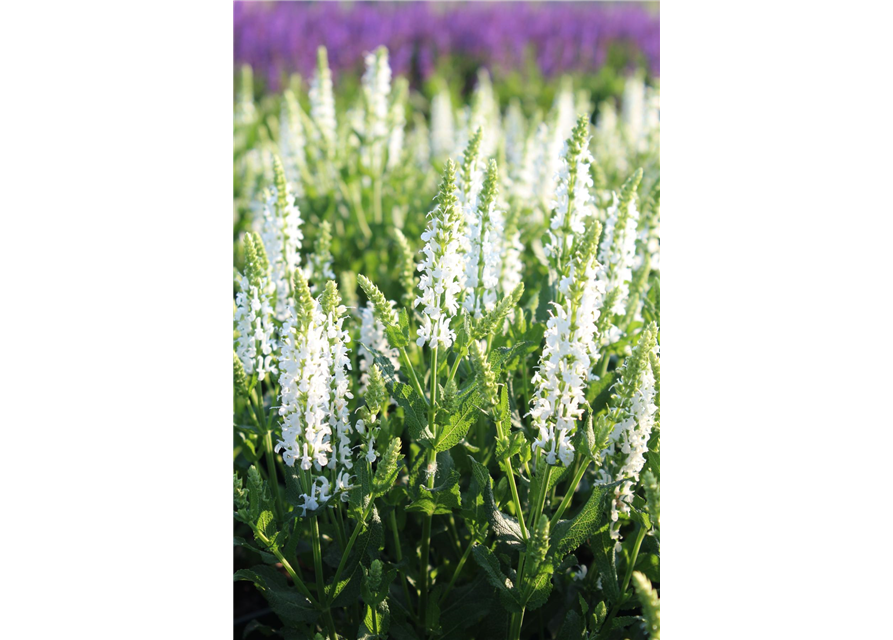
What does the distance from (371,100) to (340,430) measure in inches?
85.3

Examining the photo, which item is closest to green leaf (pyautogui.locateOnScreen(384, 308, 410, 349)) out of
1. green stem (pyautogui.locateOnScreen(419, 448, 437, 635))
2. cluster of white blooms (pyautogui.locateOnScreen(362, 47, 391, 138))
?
green stem (pyautogui.locateOnScreen(419, 448, 437, 635))

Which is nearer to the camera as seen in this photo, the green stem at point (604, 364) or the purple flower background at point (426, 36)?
the green stem at point (604, 364)

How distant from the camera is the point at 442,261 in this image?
5.49 ft

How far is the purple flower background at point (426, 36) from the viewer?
974 cm

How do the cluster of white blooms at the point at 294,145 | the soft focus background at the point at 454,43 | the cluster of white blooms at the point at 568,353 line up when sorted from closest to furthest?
the cluster of white blooms at the point at 568,353 → the cluster of white blooms at the point at 294,145 → the soft focus background at the point at 454,43

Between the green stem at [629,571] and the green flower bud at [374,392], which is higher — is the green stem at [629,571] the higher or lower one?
the lower one

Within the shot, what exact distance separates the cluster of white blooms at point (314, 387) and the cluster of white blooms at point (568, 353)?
0.45m

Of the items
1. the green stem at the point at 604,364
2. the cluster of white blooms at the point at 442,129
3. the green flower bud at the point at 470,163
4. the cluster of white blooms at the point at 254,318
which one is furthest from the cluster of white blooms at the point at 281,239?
the cluster of white blooms at the point at 442,129

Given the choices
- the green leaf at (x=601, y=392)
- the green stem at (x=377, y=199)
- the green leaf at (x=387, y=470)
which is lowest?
the green leaf at (x=387, y=470)

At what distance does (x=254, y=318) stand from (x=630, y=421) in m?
1.00

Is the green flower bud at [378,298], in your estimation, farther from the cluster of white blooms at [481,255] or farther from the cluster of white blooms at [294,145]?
the cluster of white blooms at [294,145]
